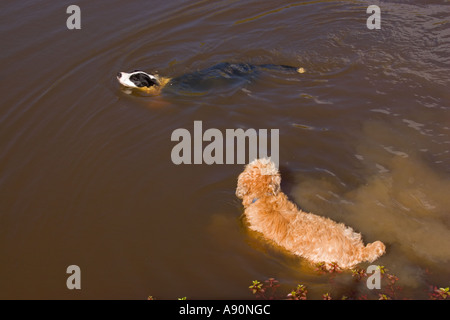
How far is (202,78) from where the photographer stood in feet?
22.8

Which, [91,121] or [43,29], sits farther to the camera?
[43,29]

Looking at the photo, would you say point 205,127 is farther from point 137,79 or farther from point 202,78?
point 137,79

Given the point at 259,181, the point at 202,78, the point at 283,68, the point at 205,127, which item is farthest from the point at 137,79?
the point at 259,181

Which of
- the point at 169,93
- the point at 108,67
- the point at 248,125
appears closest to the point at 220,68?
the point at 169,93

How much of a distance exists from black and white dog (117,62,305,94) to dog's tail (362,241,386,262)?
370 centimetres

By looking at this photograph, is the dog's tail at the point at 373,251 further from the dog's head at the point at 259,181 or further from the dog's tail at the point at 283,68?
the dog's tail at the point at 283,68

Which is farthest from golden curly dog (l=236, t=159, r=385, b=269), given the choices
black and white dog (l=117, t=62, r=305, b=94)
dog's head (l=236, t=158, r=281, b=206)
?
black and white dog (l=117, t=62, r=305, b=94)

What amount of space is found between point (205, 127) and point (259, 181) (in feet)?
6.88

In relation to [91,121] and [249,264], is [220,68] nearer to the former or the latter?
[91,121]

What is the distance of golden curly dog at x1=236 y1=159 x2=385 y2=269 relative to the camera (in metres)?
4.10

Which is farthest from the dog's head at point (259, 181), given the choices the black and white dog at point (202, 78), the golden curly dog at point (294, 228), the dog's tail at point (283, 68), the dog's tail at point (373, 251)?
the dog's tail at point (283, 68)

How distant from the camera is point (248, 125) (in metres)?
6.21

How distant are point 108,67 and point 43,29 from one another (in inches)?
75.0

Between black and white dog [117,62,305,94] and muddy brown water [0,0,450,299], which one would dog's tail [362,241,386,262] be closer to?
muddy brown water [0,0,450,299]
